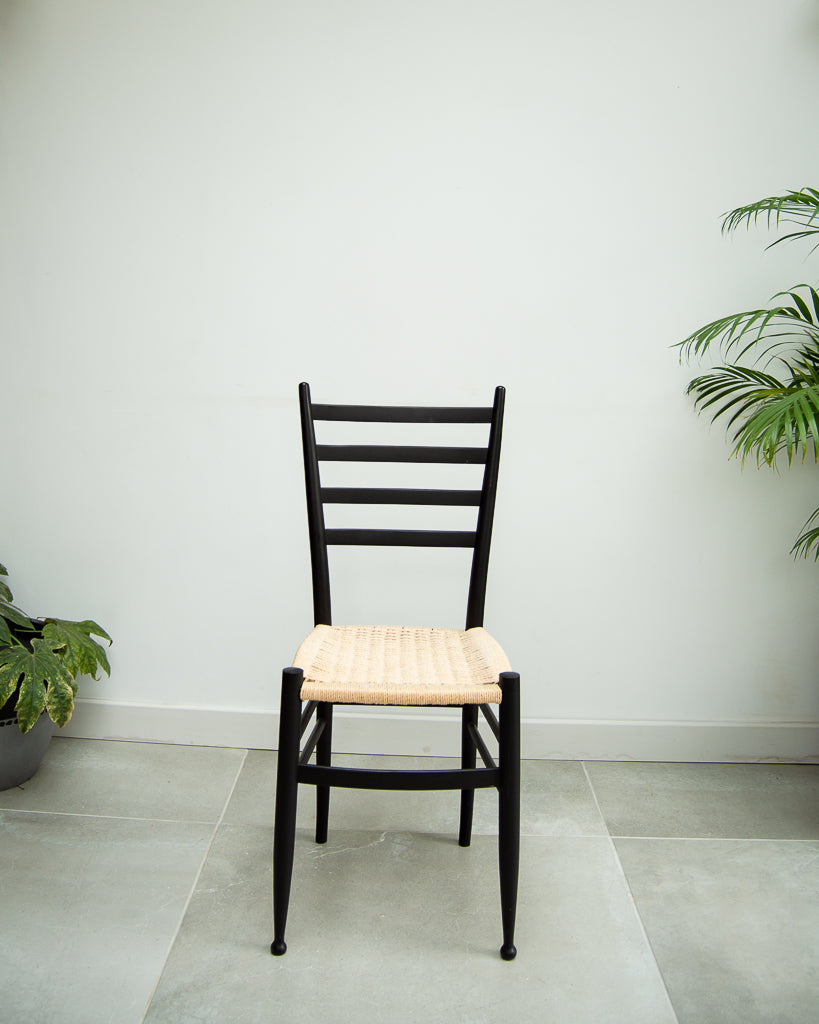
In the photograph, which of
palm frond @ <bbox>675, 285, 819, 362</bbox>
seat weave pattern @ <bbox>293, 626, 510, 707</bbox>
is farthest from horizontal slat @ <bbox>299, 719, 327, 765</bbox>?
palm frond @ <bbox>675, 285, 819, 362</bbox>

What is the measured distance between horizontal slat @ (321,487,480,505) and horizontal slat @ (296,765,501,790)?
0.59 meters

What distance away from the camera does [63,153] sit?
6.51ft

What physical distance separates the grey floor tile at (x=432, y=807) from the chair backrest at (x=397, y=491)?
502mm

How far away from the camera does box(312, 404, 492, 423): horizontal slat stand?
5.37ft

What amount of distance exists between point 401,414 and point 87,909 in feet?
3.82

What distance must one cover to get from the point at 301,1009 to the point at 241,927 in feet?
0.77

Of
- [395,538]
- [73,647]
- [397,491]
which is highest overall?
[397,491]

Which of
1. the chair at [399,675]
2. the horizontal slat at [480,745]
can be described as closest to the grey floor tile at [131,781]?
the chair at [399,675]

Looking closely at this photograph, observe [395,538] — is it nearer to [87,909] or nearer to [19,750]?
[87,909]

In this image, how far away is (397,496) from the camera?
1664mm

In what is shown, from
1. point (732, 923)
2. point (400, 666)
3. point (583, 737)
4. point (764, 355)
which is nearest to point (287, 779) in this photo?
point (400, 666)

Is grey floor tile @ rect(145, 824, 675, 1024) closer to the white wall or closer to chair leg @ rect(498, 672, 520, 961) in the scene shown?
chair leg @ rect(498, 672, 520, 961)

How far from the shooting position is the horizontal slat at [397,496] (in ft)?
5.40

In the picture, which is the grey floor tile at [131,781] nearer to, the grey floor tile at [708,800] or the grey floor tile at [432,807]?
the grey floor tile at [432,807]
